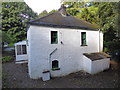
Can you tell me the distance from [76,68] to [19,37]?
16489mm

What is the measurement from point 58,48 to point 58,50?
20 cm

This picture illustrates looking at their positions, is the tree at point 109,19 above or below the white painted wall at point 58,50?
above

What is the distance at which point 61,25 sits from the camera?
25.7 ft

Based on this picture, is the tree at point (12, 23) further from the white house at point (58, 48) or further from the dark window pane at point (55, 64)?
the dark window pane at point (55, 64)

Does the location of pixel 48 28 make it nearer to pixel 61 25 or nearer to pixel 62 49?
pixel 61 25

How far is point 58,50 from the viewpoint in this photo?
7.85m

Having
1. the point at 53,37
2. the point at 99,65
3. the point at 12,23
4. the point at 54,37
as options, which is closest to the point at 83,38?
the point at 99,65

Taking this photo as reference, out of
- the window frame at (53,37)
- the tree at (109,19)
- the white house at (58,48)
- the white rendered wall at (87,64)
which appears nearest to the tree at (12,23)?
the white house at (58,48)

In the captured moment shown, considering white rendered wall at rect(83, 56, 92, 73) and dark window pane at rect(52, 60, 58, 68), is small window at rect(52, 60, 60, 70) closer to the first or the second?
dark window pane at rect(52, 60, 58, 68)

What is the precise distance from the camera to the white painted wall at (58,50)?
277 inches

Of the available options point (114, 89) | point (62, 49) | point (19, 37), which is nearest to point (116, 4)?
point (62, 49)

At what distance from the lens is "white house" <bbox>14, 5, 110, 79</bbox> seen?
707 centimetres

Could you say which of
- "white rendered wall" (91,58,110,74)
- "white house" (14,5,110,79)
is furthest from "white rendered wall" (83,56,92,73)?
"white rendered wall" (91,58,110,74)

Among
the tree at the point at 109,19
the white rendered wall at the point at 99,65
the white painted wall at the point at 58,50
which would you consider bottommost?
the white rendered wall at the point at 99,65
